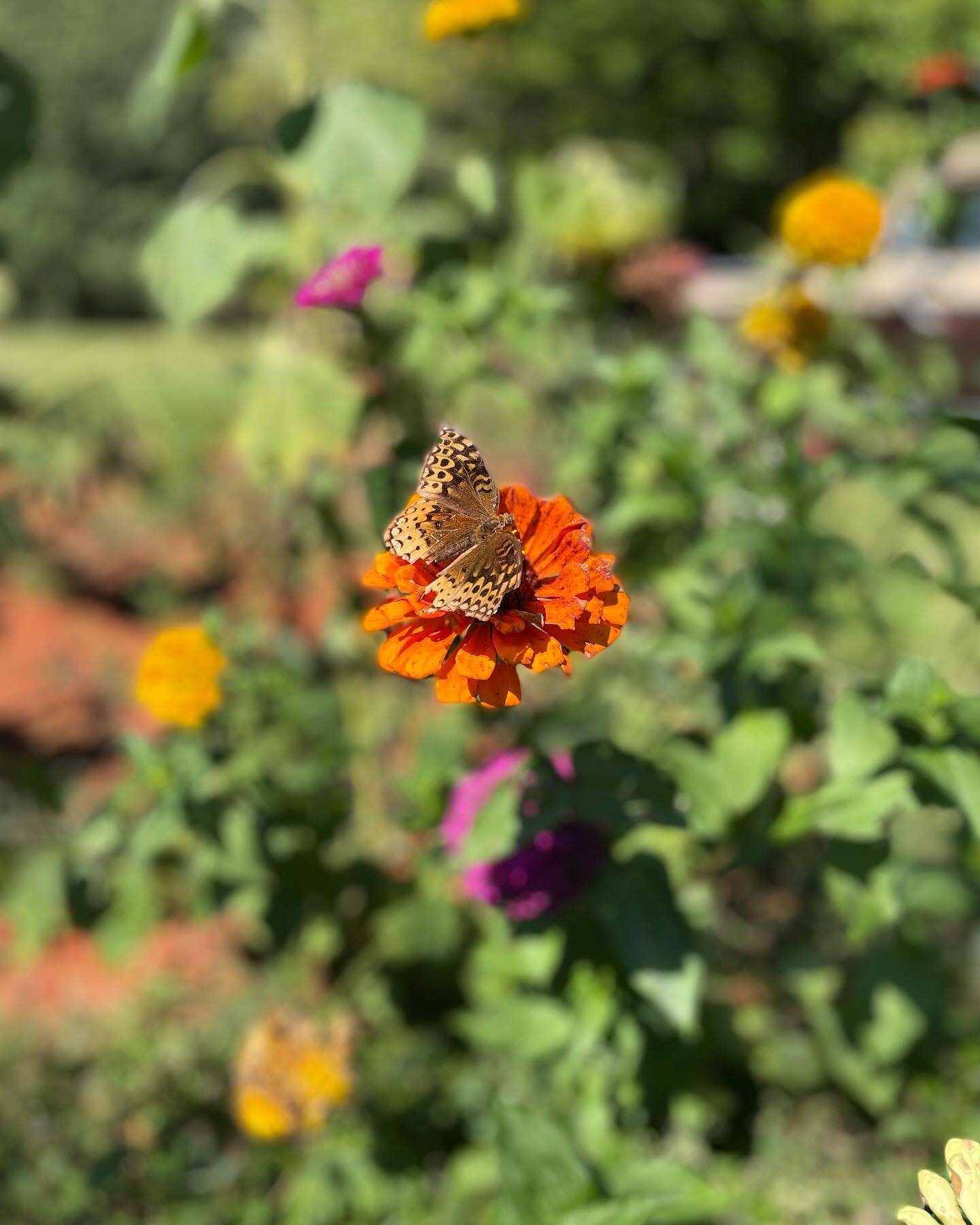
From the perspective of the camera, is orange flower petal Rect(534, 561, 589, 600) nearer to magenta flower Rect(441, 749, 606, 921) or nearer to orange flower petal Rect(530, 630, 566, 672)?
orange flower petal Rect(530, 630, 566, 672)

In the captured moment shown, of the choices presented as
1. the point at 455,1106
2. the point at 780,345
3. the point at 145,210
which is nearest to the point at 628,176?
the point at 780,345

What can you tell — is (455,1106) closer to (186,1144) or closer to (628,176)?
(186,1144)

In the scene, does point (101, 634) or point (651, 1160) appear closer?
point (651, 1160)

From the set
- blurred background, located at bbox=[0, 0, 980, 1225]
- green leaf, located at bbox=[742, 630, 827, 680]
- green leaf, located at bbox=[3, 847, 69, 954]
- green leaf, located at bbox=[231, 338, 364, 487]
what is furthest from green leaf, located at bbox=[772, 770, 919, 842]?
green leaf, located at bbox=[3, 847, 69, 954]

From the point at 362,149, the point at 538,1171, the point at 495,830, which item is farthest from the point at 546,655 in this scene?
the point at 362,149

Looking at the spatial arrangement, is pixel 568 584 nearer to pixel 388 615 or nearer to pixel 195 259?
pixel 388 615

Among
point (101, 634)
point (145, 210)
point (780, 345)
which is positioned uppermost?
point (780, 345)
